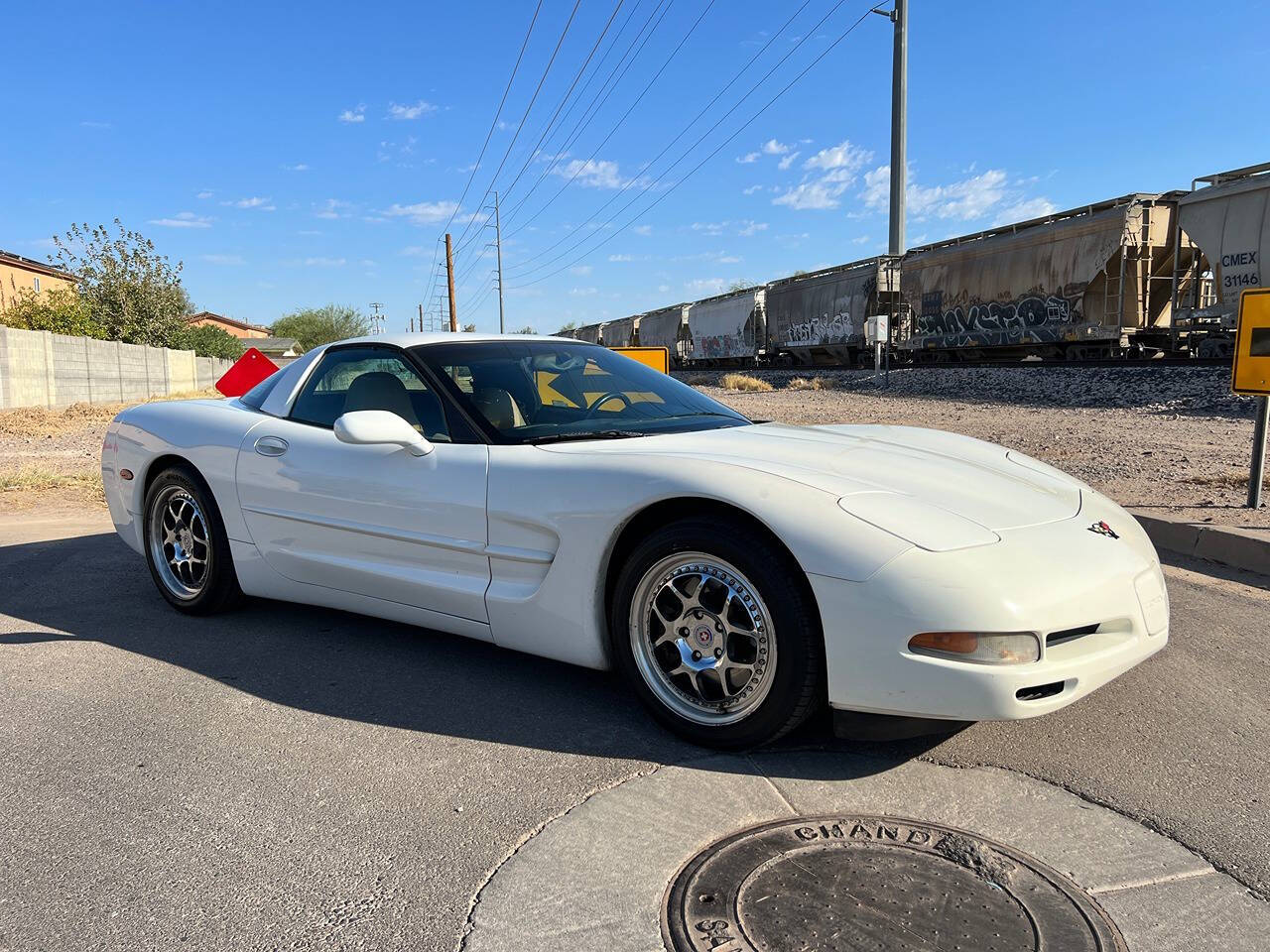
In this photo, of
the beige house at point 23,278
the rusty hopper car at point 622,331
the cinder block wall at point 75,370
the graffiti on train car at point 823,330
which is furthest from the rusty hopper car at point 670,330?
the beige house at point 23,278

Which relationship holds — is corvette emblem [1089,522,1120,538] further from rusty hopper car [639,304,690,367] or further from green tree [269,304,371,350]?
green tree [269,304,371,350]

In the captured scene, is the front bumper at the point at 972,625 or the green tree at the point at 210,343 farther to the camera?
the green tree at the point at 210,343

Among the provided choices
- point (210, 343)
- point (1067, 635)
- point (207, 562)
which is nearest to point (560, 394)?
point (207, 562)

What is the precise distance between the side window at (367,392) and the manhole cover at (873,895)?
1.98 metres

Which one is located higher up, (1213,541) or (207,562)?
(207,562)

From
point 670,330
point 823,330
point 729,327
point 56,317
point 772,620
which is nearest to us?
point 772,620

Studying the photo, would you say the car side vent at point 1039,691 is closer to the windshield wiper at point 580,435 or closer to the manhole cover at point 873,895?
the manhole cover at point 873,895

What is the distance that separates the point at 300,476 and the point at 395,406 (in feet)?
1.62

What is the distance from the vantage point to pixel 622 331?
161ft

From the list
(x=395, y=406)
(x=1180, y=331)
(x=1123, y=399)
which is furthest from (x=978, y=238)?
(x=395, y=406)

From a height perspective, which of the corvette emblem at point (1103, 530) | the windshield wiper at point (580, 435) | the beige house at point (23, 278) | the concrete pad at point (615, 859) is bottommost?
the concrete pad at point (615, 859)

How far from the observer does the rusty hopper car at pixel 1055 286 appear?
18.1 metres

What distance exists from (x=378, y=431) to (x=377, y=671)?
963 millimetres

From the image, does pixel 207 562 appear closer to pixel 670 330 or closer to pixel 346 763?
pixel 346 763
